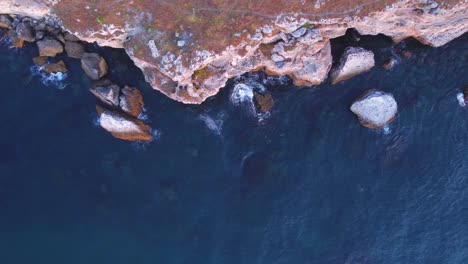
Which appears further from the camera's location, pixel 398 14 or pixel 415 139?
pixel 415 139

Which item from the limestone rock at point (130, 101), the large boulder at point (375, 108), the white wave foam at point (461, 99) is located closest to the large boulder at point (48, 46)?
the limestone rock at point (130, 101)

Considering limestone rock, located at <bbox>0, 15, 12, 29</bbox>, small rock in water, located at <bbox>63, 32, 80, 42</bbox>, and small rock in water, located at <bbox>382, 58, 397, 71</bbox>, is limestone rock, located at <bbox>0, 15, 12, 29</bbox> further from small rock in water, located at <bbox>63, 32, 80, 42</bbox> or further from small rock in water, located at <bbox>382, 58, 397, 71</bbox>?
small rock in water, located at <bbox>382, 58, 397, 71</bbox>

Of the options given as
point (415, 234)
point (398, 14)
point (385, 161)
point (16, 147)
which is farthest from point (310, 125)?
point (16, 147)

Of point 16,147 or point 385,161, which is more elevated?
point 385,161

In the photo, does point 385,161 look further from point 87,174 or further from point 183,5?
point 87,174

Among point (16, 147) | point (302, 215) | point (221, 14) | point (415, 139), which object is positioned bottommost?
point (16, 147)

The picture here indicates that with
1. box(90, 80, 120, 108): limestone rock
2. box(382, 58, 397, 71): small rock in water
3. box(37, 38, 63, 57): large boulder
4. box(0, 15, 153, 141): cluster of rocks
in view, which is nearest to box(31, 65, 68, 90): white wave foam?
box(0, 15, 153, 141): cluster of rocks
